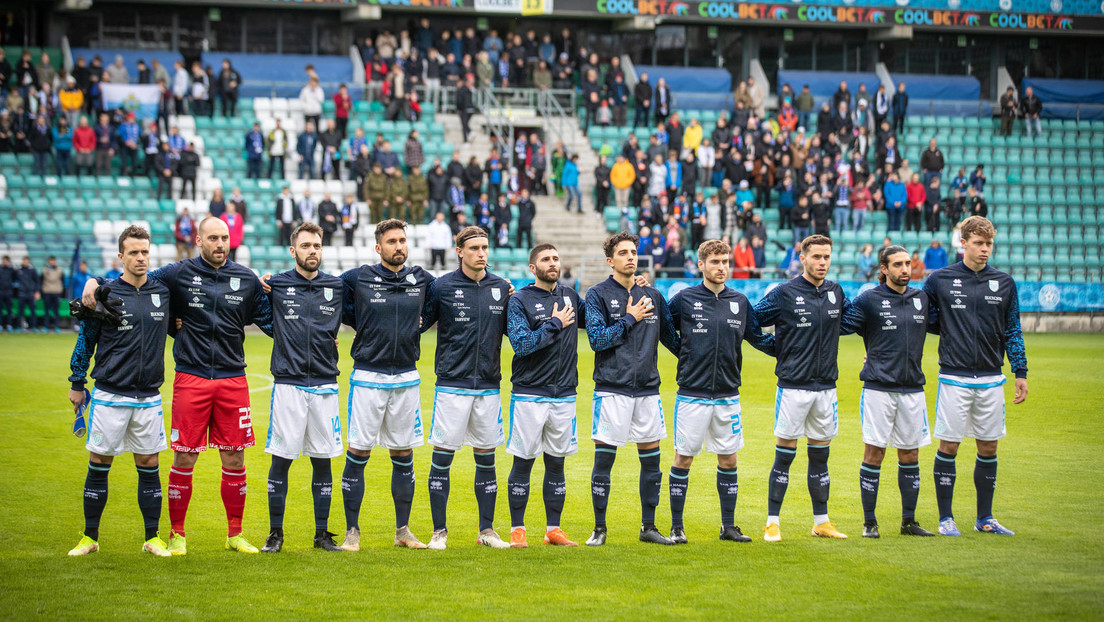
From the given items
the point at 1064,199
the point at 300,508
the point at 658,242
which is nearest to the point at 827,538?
the point at 300,508

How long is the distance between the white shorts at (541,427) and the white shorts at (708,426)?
83cm

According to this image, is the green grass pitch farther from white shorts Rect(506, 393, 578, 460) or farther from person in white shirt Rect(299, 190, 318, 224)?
person in white shirt Rect(299, 190, 318, 224)

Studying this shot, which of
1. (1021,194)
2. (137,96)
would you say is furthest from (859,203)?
(137,96)

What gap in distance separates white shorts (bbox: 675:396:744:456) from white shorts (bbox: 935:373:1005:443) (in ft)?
5.79

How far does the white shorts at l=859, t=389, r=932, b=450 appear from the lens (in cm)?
883

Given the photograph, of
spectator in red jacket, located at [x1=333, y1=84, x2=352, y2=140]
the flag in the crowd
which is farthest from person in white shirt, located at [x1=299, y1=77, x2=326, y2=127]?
the flag in the crowd

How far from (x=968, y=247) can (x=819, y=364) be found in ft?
5.52

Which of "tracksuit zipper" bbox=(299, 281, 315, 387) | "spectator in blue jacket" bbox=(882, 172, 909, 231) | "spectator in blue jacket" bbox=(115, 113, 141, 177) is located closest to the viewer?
"tracksuit zipper" bbox=(299, 281, 315, 387)

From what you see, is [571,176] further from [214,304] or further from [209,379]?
[209,379]

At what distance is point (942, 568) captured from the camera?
7.77 m

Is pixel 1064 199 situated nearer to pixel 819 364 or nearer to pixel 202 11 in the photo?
pixel 202 11

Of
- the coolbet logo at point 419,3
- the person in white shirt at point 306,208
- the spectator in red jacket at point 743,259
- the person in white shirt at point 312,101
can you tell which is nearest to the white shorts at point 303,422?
the person in white shirt at point 306,208

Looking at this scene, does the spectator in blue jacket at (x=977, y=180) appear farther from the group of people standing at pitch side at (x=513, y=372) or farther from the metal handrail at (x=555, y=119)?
the group of people standing at pitch side at (x=513, y=372)

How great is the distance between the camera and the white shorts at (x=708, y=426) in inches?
336
